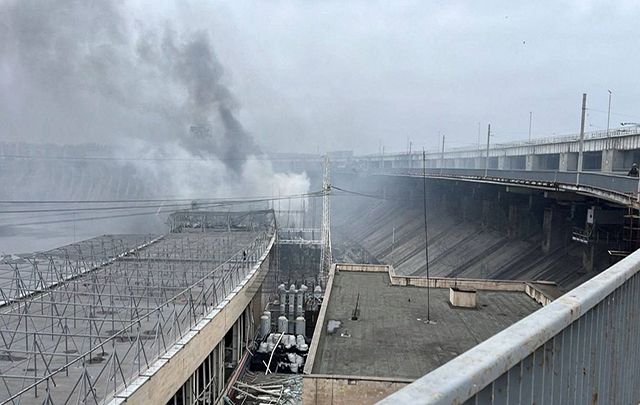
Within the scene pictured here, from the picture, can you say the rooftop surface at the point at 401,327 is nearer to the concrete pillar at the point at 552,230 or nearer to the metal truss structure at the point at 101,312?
the metal truss structure at the point at 101,312

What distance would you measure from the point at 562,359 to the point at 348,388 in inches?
277

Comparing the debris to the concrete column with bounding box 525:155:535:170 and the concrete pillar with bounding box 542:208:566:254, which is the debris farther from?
the concrete column with bounding box 525:155:535:170

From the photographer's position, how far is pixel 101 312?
1202 cm

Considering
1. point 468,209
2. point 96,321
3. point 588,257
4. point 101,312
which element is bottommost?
point 101,312

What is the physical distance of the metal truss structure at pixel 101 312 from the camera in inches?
305

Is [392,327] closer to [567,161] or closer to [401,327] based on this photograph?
[401,327]

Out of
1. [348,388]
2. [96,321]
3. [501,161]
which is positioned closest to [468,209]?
[501,161]

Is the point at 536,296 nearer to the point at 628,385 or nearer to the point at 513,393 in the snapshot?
the point at 628,385

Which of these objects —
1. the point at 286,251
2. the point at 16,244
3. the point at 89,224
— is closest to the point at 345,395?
the point at 286,251

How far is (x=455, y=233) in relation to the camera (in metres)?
29.7

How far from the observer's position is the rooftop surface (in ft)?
32.2

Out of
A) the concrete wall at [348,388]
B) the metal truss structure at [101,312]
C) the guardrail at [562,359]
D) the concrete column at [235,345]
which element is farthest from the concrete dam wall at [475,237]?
the guardrail at [562,359]

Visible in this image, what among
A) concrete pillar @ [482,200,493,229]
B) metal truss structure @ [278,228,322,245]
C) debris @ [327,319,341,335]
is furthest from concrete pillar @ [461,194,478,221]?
debris @ [327,319,341,335]

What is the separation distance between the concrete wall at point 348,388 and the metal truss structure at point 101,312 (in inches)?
109
